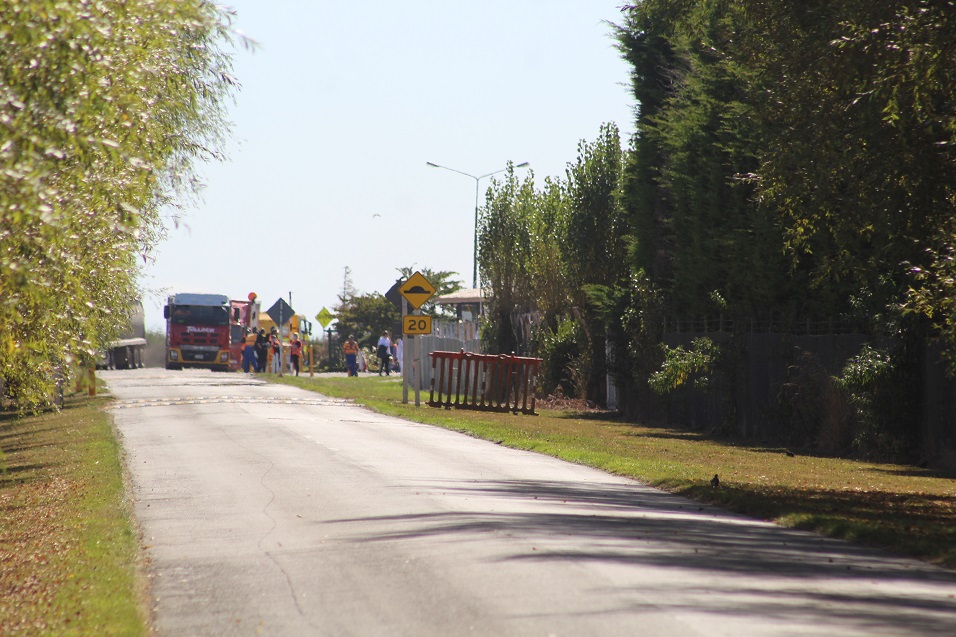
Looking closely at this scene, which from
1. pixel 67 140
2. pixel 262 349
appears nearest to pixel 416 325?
pixel 67 140

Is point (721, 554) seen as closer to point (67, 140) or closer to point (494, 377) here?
point (67, 140)

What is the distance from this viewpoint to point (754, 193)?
23281mm

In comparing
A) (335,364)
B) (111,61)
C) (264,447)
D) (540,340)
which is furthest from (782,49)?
(335,364)

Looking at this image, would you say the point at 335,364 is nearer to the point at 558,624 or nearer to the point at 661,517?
the point at 661,517

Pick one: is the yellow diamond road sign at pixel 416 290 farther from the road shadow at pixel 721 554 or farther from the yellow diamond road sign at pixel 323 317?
the yellow diamond road sign at pixel 323 317

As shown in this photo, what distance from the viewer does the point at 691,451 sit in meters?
20.9

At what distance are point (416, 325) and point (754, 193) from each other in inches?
391

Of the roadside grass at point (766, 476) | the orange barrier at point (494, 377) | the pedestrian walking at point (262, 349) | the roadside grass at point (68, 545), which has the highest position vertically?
the pedestrian walking at point (262, 349)

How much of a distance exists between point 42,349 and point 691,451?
1198cm

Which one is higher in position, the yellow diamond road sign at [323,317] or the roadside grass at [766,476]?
the yellow diamond road sign at [323,317]

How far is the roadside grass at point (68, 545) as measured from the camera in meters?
8.00

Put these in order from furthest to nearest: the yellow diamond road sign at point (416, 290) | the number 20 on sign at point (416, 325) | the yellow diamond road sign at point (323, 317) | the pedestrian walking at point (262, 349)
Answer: the pedestrian walking at point (262, 349)
the yellow diamond road sign at point (323, 317)
the yellow diamond road sign at point (416, 290)
the number 20 on sign at point (416, 325)

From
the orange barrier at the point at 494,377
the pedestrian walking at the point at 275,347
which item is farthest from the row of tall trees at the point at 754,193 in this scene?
the pedestrian walking at the point at 275,347

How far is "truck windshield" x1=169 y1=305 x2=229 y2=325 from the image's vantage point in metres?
61.6
